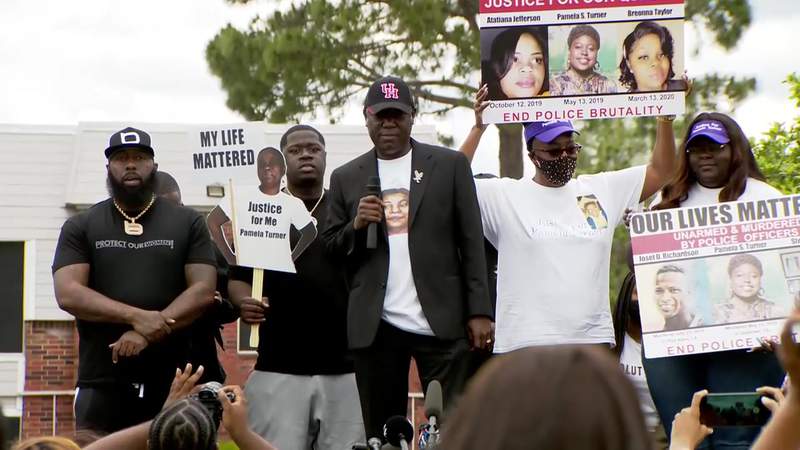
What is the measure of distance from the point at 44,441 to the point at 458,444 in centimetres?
176

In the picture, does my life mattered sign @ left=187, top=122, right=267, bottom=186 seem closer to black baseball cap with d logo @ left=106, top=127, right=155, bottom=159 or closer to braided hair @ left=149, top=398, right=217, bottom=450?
black baseball cap with d logo @ left=106, top=127, right=155, bottom=159

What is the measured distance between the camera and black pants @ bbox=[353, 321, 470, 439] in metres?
7.10

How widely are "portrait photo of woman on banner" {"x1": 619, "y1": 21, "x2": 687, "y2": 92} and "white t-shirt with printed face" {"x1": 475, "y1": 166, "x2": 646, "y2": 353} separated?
32.4 inches

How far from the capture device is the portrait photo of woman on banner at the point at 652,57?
7.85 meters

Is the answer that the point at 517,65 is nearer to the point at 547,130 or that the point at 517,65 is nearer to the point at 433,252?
the point at 547,130

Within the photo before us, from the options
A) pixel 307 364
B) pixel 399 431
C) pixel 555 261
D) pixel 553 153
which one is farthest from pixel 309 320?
pixel 399 431

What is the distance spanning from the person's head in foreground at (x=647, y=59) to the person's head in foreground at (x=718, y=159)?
2.65 ft

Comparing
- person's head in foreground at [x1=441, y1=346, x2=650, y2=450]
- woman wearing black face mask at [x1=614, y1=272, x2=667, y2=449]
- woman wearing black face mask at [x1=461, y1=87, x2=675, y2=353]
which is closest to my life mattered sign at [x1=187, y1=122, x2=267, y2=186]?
woman wearing black face mask at [x1=461, y1=87, x2=675, y2=353]

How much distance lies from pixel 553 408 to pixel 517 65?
6029mm

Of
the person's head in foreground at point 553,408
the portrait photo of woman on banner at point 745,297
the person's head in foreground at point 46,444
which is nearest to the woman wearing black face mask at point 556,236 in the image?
the portrait photo of woman on banner at point 745,297

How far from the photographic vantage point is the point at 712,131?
6.97 metres

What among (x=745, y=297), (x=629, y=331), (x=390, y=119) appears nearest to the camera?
(x=745, y=297)

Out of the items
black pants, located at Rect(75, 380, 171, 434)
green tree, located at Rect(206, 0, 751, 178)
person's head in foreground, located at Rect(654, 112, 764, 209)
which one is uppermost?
green tree, located at Rect(206, 0, 751, 178)

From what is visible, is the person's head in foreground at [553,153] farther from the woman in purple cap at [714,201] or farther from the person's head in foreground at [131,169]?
the person's head in foreground at [131,169]
